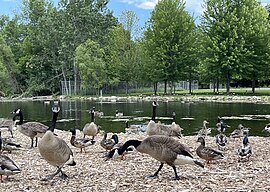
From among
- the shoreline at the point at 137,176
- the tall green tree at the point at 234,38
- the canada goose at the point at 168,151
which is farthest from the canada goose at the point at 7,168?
the tall green tree at the point at 234,38

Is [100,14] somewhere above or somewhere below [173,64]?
above

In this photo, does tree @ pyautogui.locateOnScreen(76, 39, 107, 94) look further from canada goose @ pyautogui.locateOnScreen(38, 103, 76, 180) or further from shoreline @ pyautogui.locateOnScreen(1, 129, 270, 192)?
canada goose @ pyautogui.locateOnScreen(38, 103, 76, 180)

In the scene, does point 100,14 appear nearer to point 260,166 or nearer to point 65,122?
point 65,122

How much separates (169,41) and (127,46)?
1103cm

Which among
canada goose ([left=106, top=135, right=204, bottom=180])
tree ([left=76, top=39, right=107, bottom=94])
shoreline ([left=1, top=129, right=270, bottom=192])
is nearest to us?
shoreline ([left=1, top=129, right=270, bottom=192])

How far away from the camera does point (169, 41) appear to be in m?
59.3

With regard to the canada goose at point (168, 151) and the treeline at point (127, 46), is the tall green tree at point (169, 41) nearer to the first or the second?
the treeline at point (127, 46)

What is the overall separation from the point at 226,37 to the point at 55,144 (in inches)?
1986

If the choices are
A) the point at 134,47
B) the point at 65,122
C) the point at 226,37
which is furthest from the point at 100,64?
the point at 65,122

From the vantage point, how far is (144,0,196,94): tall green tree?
194 ft

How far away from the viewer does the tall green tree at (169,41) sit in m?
59.2

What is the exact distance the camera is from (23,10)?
259 ft

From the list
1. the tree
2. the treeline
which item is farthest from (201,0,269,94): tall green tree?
the tree

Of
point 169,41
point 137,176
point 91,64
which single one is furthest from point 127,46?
point 137,176
